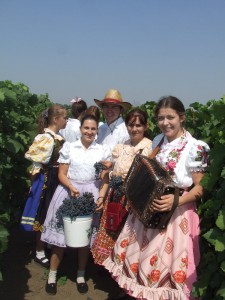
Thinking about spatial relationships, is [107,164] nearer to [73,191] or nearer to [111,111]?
[73,191]

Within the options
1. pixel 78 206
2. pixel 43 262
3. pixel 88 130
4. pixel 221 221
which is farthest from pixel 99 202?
pixel 221 221

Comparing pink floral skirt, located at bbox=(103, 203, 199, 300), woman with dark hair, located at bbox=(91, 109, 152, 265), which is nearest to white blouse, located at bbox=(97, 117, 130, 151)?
woman with dark hair, located at bbox=(91, 109, 152, 265)

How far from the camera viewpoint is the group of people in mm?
2740

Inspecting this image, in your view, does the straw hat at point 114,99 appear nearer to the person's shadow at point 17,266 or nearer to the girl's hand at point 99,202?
the girl's hand at point 99,202

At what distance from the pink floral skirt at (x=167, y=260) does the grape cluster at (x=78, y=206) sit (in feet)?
2.31

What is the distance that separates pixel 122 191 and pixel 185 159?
759mm

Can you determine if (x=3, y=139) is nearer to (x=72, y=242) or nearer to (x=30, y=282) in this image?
(x=72, y=242)

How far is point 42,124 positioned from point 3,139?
1.38m

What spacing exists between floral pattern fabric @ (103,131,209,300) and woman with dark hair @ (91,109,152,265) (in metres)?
0.57

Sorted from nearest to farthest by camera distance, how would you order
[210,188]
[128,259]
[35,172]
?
[210,188], [128,259], [35,172]

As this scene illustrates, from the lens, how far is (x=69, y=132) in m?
5.54

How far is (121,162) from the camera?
139 inches

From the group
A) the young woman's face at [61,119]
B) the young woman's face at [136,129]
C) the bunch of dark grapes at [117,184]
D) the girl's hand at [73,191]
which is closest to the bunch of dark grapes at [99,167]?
the bunch of dark grapes at [117,184]

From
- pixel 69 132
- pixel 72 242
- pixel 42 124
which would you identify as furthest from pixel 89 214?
pixel 69 132
